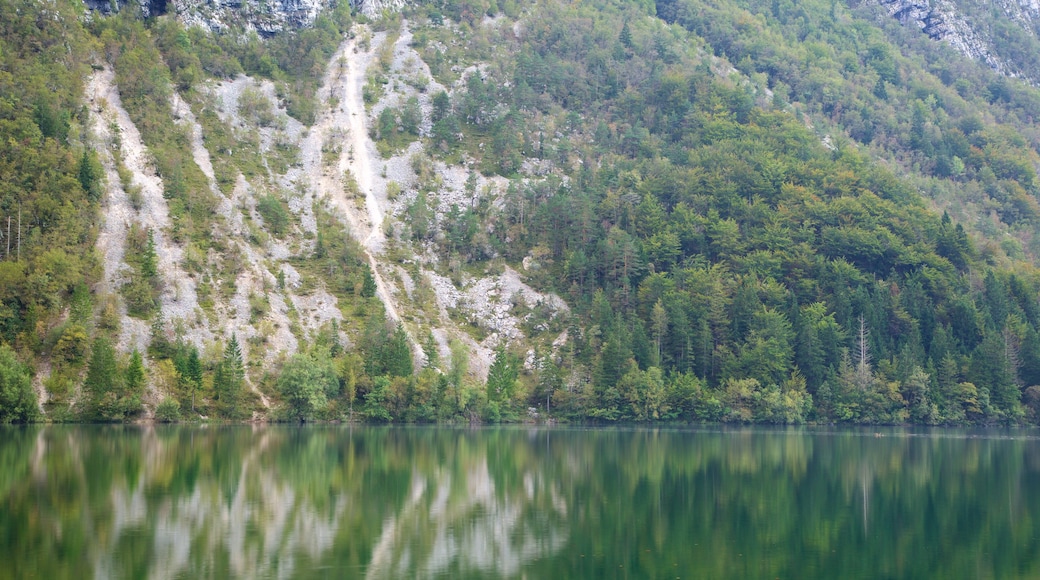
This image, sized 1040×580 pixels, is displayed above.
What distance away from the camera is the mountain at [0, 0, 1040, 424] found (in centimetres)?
11994

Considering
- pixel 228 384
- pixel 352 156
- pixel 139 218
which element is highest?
pixel 352 156

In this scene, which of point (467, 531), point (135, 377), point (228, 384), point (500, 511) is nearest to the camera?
point (467, 531)

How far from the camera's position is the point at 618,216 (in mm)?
162875

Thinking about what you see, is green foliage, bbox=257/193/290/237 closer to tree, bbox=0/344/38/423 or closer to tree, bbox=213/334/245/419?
tree, bbox=213/334/245/419

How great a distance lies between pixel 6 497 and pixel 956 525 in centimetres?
4361

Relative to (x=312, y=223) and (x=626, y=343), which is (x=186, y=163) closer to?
(x=312, y=223)

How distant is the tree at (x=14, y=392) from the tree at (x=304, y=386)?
88.9 feet

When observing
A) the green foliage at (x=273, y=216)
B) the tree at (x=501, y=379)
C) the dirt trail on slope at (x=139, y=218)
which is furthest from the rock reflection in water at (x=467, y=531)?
the green foliage at (x=273, y=216)

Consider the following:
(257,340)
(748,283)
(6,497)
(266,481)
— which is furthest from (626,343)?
(6,497)

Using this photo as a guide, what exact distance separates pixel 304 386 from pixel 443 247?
46.7m

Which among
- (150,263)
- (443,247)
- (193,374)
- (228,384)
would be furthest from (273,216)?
(228,384)

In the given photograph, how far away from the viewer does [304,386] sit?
11556 cm

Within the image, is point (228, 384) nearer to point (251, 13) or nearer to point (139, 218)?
point (139, 218)

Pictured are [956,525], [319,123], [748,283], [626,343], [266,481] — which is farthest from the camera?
[319,123]
